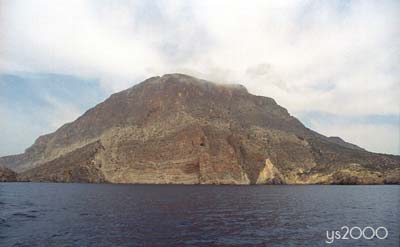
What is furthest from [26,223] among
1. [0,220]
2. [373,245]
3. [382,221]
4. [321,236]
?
[382,221]

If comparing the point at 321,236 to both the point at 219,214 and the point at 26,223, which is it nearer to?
the point at 219,214

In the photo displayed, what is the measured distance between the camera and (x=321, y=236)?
164 feet

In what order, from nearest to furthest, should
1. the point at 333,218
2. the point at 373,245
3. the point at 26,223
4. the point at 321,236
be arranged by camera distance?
the point at 373,245, the point at 321,236, the point at 26,223, the point at 333,218

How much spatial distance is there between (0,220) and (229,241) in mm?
34211

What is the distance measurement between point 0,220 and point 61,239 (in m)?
18.4

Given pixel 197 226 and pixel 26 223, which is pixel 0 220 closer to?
pixel 26 223

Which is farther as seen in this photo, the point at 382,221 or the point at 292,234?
the point at 382,221

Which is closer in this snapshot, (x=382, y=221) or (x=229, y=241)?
(x=229, y=241)

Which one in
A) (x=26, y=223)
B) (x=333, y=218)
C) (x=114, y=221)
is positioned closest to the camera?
(x=26, y=223)

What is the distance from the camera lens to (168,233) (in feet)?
167

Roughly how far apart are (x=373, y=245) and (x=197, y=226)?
2319cm

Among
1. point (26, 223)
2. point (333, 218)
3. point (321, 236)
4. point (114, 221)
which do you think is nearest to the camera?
point (321, 236)

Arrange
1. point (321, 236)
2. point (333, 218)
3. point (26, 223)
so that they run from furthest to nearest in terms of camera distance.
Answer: point (333, 218) → point (26, 223) → point (321, 236)

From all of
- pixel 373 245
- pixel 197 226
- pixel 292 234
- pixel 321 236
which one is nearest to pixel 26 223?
pixel 197 226
